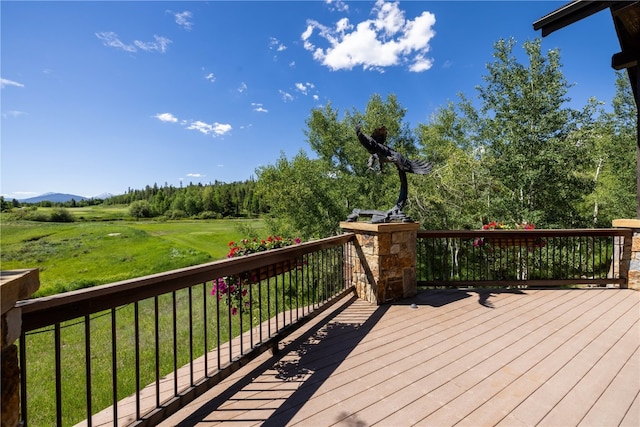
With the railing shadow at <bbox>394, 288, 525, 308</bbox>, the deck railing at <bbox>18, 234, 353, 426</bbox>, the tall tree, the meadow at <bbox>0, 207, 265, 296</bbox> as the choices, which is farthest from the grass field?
the railing shadow at <bbox>394, 288, 525, 308</bbox>

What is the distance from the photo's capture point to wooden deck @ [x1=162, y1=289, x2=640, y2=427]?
1.82m

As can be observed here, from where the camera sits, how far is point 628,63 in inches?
170

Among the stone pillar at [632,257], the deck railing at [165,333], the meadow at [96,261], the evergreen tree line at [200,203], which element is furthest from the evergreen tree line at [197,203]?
the stone pillar at [632,257]

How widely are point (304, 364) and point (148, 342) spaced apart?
487cm

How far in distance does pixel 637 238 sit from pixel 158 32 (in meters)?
13.1

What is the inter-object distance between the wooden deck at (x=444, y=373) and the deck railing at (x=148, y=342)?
0.22 m

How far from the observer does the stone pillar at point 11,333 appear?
40.0 inches

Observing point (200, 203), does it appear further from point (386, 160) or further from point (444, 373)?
point (444, 373)

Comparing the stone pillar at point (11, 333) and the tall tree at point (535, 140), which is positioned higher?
the tall tree at point (535, 140)

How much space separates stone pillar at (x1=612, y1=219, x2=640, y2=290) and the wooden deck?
121cm

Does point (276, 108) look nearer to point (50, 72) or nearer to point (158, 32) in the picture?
point (158, 32)

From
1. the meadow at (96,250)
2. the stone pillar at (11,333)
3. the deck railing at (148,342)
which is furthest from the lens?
the meadow at (96,250)

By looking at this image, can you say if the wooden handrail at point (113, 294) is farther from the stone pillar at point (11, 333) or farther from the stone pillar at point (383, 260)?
the stone pillar at point (383, 260)

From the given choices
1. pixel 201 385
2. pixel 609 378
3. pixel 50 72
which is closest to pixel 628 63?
pixel 609 378
